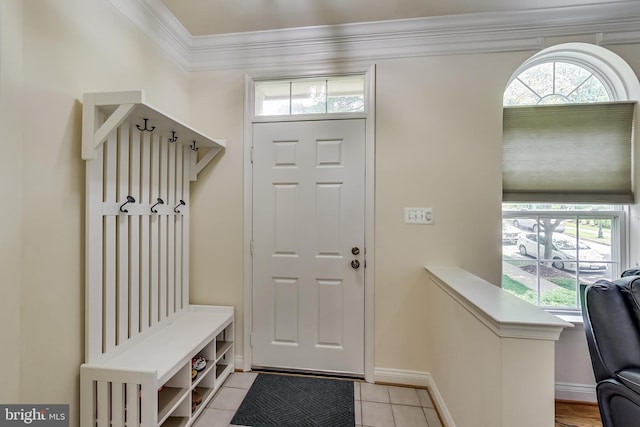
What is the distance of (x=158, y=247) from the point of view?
1838 millimetres

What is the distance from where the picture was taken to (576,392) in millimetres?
1963

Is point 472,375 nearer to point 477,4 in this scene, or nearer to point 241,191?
point 241,191

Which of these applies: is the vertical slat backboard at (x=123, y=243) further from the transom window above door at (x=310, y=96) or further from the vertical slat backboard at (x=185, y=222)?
the transom window above door at (x=310, y=96)

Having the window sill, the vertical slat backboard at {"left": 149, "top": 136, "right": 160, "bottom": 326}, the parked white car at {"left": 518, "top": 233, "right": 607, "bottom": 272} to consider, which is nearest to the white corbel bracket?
the vertical slat backboard at {"left": 149, "top": 136, "right": 160, "bottom": 326}

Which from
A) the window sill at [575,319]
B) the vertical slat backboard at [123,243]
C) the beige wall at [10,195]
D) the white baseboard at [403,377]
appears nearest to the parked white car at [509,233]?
the window sill at [575,319]

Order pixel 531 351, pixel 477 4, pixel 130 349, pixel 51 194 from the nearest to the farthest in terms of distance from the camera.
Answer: pixel 531 351 → pixel 51 194 → pixel 130 349 → pixel 477 4

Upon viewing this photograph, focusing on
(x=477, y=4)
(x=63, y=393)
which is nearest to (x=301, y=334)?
(x=63, y=393)

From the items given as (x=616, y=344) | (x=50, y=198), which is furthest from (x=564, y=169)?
(x=50, y=198)

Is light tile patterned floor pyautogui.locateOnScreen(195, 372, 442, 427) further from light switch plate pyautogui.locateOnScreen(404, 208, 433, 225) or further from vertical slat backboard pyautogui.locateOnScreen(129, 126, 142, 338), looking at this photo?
light switch plate pyautogui.locateOnScreen(404, 208, 433, 225)

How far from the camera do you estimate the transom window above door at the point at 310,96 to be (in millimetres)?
2178

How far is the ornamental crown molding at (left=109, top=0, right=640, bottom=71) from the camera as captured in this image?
1.86 metres

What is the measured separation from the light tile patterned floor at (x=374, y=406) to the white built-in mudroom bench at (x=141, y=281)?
0.28ft

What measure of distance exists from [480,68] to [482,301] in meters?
1.70

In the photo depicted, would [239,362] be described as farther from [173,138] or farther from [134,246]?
[173,138]
